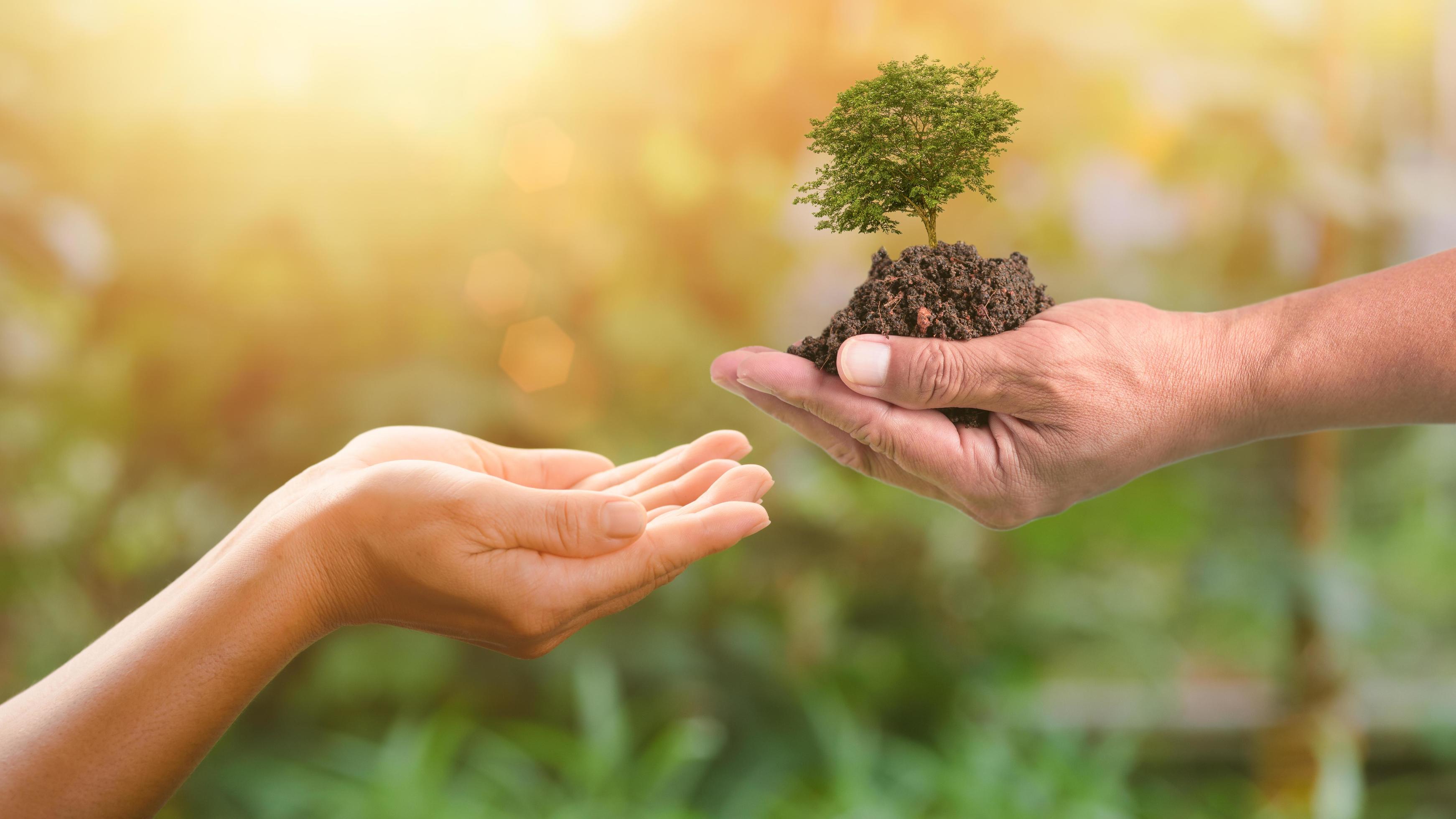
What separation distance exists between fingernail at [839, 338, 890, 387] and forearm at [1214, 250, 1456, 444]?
1.12ft

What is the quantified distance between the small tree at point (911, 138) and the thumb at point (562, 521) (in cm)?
36

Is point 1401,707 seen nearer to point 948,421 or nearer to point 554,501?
point 948,421

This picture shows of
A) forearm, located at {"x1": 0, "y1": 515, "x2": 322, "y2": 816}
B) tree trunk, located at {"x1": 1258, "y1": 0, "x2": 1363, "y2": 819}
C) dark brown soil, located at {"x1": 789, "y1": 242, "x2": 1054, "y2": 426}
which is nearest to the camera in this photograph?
forearm, located at {"x1": 0, "y1": 515, "x2": 322, "y2": 816}

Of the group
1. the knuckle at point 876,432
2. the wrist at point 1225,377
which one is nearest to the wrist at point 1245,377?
the wrist at point 1225,377

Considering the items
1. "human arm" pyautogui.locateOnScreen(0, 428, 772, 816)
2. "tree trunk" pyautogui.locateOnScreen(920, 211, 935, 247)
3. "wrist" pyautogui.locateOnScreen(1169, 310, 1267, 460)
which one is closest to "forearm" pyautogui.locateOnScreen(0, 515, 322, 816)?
"human arm" pyautogui.locateOnScreen(0, 428, 772, 816)

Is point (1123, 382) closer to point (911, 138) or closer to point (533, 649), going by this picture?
point (911, 138)

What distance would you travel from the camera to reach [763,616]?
171 centimetres

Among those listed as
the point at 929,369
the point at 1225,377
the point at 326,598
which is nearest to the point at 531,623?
the point at 326,598

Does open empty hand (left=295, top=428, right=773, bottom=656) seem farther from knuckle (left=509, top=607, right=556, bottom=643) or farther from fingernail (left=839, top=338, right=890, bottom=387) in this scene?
fingernail (left=839, top=338, right=890, bottom=387)

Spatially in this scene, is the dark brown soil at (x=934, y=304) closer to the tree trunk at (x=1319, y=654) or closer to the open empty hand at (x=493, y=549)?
the open empty hand at (x=493, y=549)

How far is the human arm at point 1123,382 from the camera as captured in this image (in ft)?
2.58

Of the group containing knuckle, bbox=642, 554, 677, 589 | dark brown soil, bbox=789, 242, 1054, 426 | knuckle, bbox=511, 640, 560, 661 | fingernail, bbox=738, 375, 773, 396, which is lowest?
knuckle, bbox=511, 640, 560, 661

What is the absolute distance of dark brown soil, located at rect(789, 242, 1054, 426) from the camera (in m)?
0.82

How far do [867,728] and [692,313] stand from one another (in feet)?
2.85
